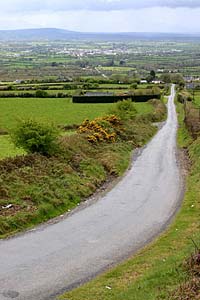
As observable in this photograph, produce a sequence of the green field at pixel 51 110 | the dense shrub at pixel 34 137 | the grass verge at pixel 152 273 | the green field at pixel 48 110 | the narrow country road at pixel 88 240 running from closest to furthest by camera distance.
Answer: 1. the grass verge at pixel 152 273
2. the narrow country road at pixel 88 240
3. the dense shrub at pixel 34 137
4. the green field at pixel 51 110
5. the green field at pixel 48 110

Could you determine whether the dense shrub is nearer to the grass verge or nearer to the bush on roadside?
the grass verge

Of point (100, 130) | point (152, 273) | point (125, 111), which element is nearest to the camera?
point (152, 273)

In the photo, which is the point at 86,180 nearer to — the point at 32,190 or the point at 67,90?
the point at 32,190

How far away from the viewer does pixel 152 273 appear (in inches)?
678

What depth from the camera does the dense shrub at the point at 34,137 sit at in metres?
36.4

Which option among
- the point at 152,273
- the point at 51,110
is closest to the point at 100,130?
the point at 51,110

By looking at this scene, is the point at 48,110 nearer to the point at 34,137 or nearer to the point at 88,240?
the point at 34,137

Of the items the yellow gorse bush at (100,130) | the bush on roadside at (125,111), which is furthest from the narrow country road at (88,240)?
the bush on roadside at (125,111)

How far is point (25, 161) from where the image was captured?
3353 cm

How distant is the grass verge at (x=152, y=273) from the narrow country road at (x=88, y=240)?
2.61ft

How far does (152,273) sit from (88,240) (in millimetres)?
6243

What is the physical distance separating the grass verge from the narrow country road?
795 millimetres

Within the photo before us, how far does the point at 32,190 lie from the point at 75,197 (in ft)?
9.32

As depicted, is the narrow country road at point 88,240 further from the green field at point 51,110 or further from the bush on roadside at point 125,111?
the green field at point 51,110
